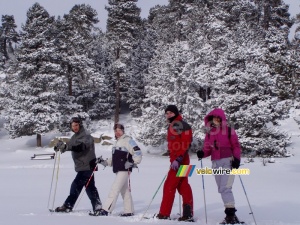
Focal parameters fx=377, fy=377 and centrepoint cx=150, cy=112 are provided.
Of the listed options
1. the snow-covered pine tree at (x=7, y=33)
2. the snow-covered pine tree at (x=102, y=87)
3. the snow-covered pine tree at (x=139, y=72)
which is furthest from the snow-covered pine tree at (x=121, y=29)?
the snow-covered pine tree at (x=7, y=33)

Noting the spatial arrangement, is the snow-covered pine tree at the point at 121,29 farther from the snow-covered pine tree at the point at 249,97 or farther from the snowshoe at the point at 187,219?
the snowshoe at the point at 187,219

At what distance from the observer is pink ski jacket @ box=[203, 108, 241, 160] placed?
6738 millimetres

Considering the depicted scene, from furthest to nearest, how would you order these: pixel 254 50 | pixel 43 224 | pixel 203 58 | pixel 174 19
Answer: pixel 174 19
pixel 203 58
pixel 254 50
pixel 43 224

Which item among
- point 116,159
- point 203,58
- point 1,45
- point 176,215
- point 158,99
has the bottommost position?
point 176,215

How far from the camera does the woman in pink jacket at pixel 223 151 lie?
21.7 ft

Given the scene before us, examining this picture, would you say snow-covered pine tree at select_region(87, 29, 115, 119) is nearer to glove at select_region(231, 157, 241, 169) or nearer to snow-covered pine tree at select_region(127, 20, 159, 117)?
snow-covered pine tree at select_region(127, 20, 159, 117)

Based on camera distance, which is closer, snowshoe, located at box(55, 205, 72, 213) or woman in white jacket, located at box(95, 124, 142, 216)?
woman in white jacket, located at box(95, 124, 142, 216)

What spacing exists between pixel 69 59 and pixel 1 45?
46170 millimetres

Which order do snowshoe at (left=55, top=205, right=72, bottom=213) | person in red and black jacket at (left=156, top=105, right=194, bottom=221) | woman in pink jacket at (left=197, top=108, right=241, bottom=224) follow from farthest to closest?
1. snowshoe at (left=55, top=205, right=72, bottom=213)
2. person in red and black jacket at (left=156, top=105, right=194, bottom=221)
3. woman in pink jacket at (left=197, top=108, right=241, bottom=224)

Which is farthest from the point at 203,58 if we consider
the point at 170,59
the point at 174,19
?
the point at 174,19

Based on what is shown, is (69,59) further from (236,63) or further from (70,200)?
(70,200)

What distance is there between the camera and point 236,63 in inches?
947

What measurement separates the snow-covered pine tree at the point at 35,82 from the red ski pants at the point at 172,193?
25.6m

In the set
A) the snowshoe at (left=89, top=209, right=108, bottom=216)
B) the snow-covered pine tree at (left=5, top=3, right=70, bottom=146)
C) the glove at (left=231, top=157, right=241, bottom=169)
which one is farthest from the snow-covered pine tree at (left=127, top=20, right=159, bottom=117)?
the glove at (left=231, top=157, right=241, bottom=169)
